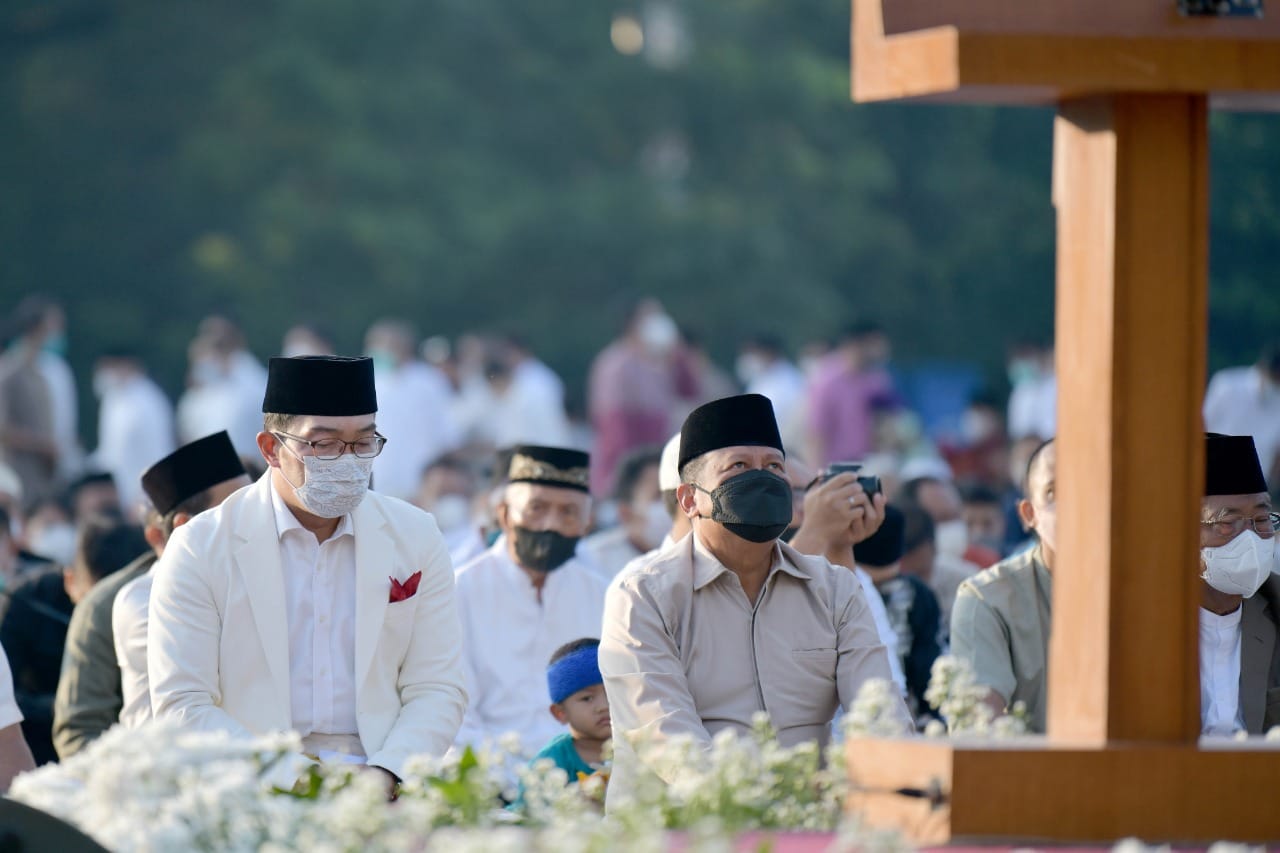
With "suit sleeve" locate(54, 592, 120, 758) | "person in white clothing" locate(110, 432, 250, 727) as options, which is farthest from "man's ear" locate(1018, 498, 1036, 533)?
"suit sleeve" locate(54, 592, 120, 758)

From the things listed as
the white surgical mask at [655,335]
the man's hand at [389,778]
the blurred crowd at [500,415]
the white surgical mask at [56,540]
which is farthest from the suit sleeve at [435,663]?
the white surgical mask at [655,335]

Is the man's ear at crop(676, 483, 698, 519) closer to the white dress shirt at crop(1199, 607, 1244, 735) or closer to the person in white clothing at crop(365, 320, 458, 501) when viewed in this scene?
the white dress shirt at crop(1199, 607, 1244, 735)

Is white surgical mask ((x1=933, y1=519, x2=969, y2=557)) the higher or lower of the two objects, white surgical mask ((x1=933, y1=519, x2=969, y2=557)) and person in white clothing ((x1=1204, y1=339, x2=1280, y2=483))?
the lower

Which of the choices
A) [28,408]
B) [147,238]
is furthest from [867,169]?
[28,408]

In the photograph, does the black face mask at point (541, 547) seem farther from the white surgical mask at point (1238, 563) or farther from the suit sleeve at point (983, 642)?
the white surgical mask at point (1238, 563)

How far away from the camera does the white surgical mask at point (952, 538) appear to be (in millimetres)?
9250

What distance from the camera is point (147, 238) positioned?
27.3 meters

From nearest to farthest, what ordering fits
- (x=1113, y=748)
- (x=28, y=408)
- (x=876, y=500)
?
1. (x=1113, y=748)
2. (x=876, y=500)
3. (x=28, y=408)

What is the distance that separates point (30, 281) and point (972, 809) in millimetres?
24214

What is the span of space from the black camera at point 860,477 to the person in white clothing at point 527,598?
1.25 m

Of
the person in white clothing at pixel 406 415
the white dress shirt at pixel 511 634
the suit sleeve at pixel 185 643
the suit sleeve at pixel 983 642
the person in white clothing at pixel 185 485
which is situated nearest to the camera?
the suit sleeve at pixel 185 643

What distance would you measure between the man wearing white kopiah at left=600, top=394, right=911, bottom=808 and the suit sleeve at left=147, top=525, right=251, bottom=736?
3.47 feet

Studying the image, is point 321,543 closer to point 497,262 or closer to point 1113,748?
point 1113,748

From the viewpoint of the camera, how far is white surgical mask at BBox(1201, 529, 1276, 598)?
573 centimetres
